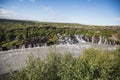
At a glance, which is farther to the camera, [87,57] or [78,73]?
[87,57]

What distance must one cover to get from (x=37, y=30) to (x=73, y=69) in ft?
25.5

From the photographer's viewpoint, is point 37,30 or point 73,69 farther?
point 37,30

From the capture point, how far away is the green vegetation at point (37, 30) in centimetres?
1114

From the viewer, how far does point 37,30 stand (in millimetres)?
13164

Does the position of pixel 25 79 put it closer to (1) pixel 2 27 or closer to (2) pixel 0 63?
(2) pixel 0 63

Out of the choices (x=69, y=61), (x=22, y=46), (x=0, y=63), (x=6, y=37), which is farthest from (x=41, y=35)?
(x=69, y=61)

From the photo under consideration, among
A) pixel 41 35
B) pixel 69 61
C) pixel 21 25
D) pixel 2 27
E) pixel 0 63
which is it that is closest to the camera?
pixel 69 61

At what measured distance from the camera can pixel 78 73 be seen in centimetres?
567

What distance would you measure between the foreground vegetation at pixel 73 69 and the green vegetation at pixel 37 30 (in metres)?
5.36

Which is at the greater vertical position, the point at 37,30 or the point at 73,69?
the point at 37,30

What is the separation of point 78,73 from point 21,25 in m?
7.56

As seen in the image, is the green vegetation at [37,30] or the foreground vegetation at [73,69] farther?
the green vegetation at [37,30]

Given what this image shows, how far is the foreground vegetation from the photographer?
18.3 ft

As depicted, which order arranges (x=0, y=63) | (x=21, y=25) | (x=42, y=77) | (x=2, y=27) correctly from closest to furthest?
(x=42, y=77), (x=0, y=63), (x=2, y=27), (x=21, y=25)
